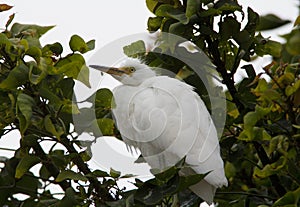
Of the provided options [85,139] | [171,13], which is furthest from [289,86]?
[85,139]

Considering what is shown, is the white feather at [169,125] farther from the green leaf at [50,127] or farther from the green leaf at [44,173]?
the green leaf at [50,127]

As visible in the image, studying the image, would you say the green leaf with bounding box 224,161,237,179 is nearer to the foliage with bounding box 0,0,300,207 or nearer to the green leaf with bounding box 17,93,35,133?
the foliage with bounding box 0,0,300,207

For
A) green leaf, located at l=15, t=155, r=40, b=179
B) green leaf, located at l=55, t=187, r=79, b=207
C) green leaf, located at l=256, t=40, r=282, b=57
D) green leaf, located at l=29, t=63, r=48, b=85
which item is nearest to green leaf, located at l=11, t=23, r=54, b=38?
green leaf, located at l=29, t=63, r=48, b=85

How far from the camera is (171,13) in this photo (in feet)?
5.78

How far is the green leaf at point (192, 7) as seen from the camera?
1675 mm

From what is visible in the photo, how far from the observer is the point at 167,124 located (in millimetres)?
2164

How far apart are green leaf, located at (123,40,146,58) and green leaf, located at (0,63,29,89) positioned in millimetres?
649

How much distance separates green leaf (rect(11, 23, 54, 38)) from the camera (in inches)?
64.1

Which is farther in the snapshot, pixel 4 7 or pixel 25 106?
pixel 4 7

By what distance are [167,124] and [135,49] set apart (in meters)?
0.36

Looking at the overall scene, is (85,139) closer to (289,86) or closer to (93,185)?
(93,185)

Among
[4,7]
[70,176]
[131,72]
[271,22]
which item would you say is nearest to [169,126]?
[131,72]

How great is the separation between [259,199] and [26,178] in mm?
805

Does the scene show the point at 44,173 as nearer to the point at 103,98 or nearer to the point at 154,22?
the point at 103,98
